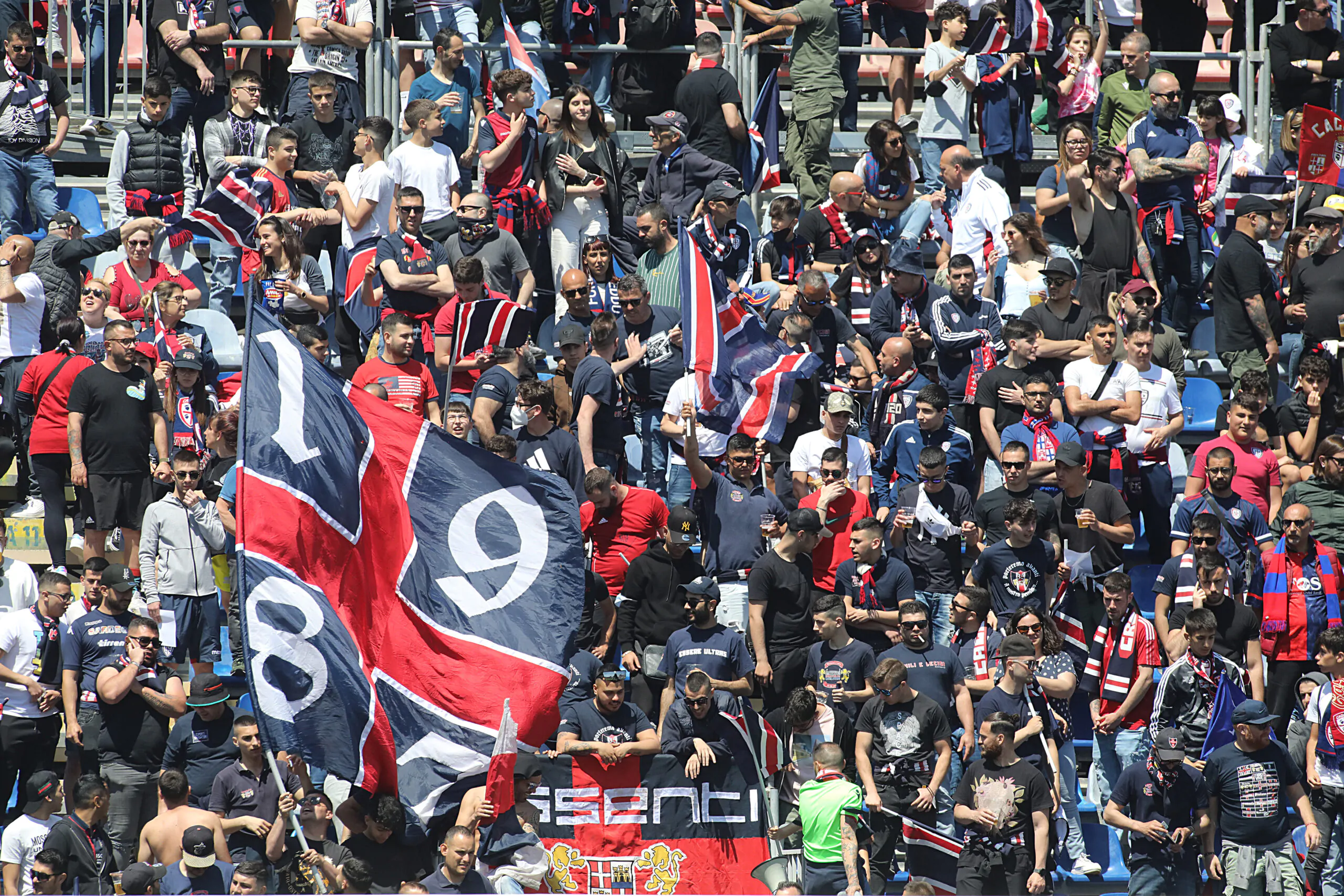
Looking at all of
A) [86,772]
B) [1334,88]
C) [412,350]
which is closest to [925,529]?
[412,350]

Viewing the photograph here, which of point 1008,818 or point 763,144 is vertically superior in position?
point 763,144

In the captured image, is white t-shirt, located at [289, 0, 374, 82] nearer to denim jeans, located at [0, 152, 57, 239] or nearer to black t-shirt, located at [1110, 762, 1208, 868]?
denim jeans, located at [0, 152, 57, 239]

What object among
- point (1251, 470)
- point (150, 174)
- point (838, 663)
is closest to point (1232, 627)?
point (1251, 470)

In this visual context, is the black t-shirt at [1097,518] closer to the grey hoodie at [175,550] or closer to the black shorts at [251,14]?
the grey hoodie at [175,550]

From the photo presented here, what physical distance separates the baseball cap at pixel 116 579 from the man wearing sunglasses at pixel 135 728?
219mm

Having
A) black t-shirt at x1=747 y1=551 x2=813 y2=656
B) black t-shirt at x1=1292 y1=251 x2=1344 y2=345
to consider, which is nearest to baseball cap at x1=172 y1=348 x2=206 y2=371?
black t-shirt at x1=747 y1=551 x2=813 y2=656

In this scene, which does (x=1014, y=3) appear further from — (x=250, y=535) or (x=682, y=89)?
(x=250, y=535)

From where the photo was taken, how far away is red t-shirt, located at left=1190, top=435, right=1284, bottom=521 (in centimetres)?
1412

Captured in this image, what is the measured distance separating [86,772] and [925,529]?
5.52 metres

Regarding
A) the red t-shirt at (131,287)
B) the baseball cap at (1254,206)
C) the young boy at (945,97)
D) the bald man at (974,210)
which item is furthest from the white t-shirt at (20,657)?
the baseball cap at (1254,206)

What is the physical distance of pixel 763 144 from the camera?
16359mm

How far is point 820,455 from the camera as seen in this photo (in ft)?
45.9

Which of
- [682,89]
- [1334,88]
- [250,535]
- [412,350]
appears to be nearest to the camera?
[250,535]

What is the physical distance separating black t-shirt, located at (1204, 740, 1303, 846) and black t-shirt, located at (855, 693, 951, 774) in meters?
1.65
